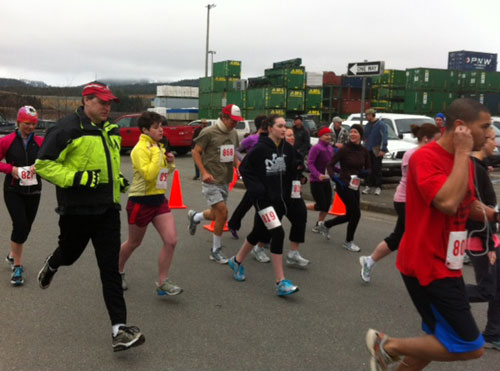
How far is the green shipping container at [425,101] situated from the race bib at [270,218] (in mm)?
26225

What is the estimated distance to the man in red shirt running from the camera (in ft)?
7.75

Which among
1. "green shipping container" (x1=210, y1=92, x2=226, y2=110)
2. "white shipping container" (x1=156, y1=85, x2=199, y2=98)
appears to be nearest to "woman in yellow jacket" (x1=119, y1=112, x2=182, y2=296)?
"green shipping container" (x1=210, y1=92, x2=226, y2=110)

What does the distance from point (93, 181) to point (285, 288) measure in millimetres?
2158

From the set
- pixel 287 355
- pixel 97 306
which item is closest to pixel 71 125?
pixel 97 306

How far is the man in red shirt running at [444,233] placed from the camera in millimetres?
2363

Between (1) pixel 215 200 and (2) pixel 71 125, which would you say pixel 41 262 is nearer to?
(1) pixel 215 200

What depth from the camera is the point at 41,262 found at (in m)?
5.74

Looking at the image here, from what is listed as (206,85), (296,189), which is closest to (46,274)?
(296,189)

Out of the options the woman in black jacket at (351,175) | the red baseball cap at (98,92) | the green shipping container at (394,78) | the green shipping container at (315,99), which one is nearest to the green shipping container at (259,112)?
the green shipping container at (315,99)

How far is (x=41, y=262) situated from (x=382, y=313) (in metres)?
3.94

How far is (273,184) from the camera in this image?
4871 millimetres

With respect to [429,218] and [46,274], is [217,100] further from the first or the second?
[429,218]

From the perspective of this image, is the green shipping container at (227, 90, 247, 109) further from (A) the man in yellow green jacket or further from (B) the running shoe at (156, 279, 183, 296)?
(A) the man in yellow green jacket

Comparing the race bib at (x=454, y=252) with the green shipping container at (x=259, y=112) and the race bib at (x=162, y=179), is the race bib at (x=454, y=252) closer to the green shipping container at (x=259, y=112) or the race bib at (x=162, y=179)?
Answer: the race bib at (x=162, y=179)
